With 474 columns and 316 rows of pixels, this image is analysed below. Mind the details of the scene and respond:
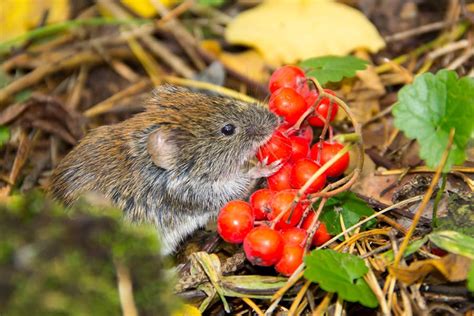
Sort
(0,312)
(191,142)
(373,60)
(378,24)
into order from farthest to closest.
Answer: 1. (378,24)
2. (373,60)
3. (191,142)
4. (0,312)

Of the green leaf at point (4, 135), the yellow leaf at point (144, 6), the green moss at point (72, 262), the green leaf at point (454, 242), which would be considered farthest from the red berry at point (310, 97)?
the yellow leaf at point (144, 6)

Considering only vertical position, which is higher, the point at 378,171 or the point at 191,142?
the point at 191,142

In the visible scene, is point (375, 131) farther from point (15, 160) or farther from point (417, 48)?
point (15, 160)

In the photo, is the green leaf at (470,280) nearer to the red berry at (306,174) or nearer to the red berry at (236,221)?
the red berry at (306,174)

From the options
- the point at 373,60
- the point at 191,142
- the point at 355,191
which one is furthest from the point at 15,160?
the point at 373,60

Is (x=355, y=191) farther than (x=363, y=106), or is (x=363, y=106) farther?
(x=363, y=106)

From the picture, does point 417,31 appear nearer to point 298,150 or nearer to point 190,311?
point 298,150

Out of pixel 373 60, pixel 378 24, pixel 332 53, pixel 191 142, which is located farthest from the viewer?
pixel 378 24
